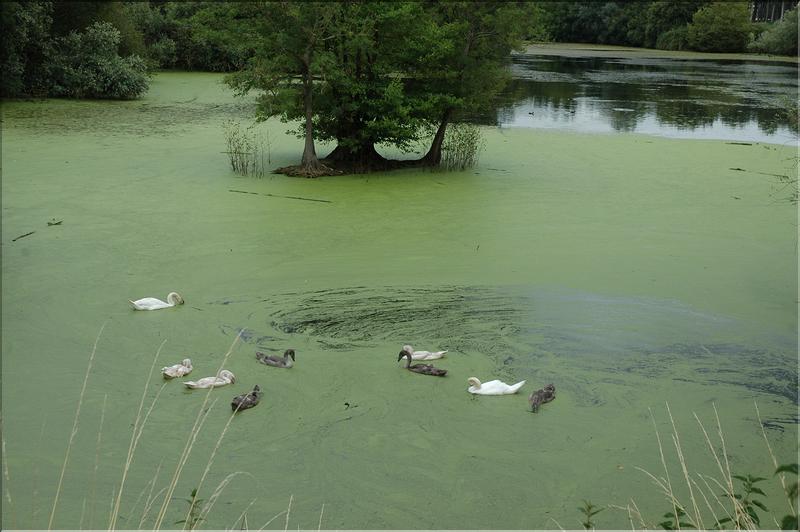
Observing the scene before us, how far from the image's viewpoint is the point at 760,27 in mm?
40625

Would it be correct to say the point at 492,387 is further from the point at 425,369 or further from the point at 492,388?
the point at 425,369

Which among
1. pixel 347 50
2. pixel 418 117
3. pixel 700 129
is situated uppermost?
pixel 347 50

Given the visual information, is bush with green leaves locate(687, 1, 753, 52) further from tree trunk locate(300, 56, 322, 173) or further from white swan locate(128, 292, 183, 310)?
white swan locate(128, 292, 183, 310)

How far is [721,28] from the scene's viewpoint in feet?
134

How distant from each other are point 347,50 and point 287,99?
0.91m

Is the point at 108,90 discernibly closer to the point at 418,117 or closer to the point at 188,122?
the point at 188,122

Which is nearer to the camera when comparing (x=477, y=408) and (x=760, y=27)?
(x=477, y=408)

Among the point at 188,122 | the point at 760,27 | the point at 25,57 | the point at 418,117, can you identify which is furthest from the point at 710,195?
the point at 760,27

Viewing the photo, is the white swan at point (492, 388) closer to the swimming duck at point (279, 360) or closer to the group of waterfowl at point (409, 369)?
the group of waterfowl at point (409, 369)

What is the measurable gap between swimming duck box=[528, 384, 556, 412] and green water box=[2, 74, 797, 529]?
0.06 meters

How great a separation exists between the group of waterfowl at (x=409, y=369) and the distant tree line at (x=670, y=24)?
106ft

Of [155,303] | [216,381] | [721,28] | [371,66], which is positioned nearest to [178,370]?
→ [216,381]

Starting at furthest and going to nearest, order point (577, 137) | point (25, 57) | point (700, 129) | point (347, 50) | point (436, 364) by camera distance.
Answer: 1. point (25, 57)
2. point (700, 129)
3. point (577, 137)
4. point (347, 50)
5. point (436, 364)

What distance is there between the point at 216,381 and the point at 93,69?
47.9 ft
